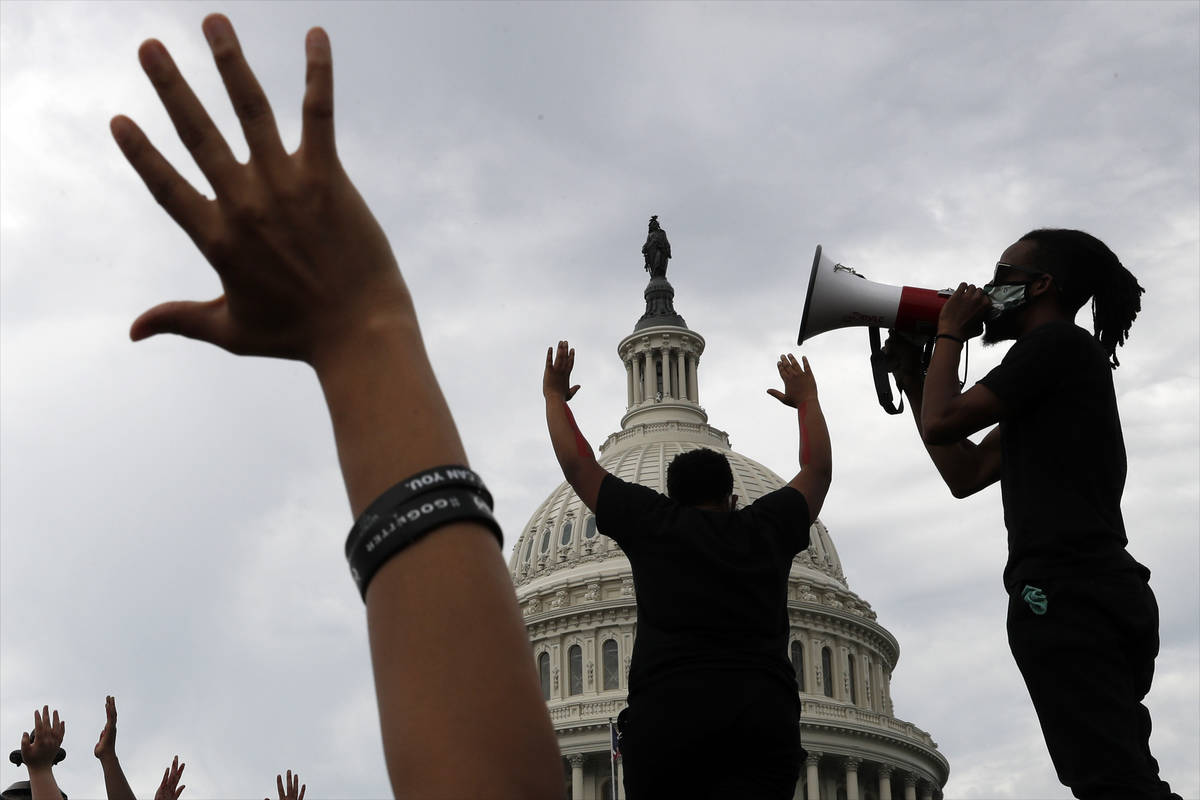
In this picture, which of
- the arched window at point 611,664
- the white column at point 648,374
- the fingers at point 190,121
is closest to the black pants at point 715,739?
the fingers at point 190,121

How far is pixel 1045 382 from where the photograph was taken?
434 cm

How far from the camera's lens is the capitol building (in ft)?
220

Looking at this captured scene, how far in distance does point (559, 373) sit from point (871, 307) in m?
1.33

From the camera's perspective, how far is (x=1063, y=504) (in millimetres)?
Result: 4285

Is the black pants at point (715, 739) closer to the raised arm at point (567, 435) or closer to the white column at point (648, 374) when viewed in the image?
the raised arm at point (567, 435)

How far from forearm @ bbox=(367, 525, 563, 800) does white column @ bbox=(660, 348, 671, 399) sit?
83.9 meters

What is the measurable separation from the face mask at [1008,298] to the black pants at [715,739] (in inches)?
58.9

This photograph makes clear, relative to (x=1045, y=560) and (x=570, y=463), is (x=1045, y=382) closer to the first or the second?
(x=1045, y=560)

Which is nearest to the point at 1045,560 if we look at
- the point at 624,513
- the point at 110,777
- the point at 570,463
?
the point at 624,513

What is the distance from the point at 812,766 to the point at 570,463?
6459 cm

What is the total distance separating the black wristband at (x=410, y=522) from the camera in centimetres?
153

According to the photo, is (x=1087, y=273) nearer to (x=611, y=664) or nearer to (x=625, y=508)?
(x=625, y=508)

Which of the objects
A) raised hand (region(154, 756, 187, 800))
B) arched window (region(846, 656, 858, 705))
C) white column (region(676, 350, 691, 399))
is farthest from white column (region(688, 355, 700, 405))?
raised hand (region(154, 756, 187, 800))

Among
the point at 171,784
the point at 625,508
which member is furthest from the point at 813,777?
the point at 625,508
